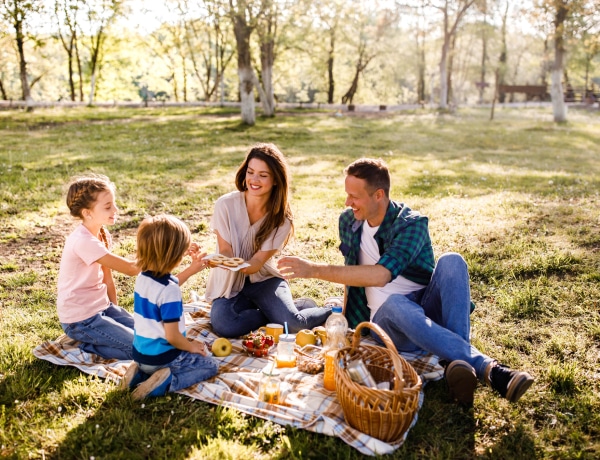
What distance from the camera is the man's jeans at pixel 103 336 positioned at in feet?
13.9

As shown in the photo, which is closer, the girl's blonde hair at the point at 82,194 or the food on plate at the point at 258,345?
the girl's blonde hair at the point at 82,194

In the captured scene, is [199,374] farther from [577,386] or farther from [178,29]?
[178,29]

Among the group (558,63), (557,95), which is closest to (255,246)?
(558,63)

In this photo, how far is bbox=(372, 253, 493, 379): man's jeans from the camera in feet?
12.1

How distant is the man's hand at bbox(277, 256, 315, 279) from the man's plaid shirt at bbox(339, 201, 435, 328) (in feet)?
1.89

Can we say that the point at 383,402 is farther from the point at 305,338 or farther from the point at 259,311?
the point at 259,311

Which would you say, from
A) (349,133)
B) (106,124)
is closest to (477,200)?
(349,133)

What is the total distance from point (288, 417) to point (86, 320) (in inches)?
74.9

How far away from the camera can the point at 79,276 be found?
4.23m

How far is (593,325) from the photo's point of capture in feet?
15.6

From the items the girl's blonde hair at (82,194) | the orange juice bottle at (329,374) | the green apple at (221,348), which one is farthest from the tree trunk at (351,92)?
the orange juice bottle at (329,374)

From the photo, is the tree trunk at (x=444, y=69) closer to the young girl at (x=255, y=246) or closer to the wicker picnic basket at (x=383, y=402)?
the young girl at (x=255, y=246)

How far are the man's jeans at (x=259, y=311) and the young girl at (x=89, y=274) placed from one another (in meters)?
0.84

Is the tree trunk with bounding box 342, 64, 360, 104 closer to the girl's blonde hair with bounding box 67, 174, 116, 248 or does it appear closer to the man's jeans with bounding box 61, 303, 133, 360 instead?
the girl's blonde hair with bounding box 67, 174, 116, 248
